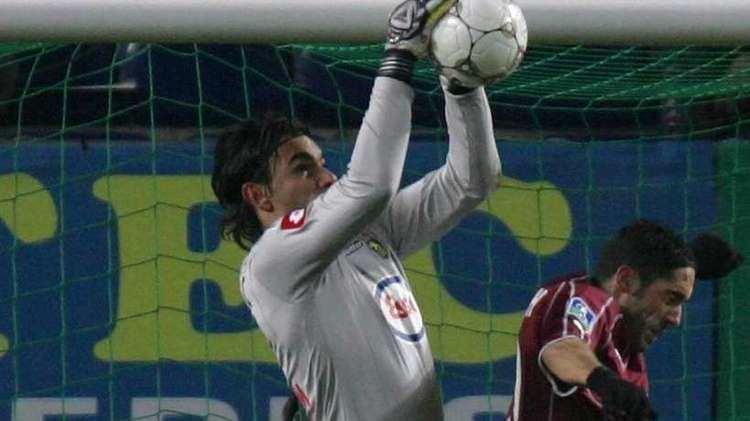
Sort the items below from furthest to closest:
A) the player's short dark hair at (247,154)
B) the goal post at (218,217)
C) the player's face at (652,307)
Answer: the goal post at (218,217) < the player's face at (652,307) < the player's short dark hair at (247,154)

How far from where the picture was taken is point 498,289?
4.70m

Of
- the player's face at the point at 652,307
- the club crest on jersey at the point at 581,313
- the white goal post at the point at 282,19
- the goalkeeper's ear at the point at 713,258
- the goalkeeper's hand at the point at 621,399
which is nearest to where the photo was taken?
the goalkeeper's hand at the point at 621,399

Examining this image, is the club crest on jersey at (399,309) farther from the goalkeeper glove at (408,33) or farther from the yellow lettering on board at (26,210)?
the yellow lettering on board at (26,210)

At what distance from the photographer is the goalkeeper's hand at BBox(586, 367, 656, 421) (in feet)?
10.1

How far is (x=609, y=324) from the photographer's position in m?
3.51

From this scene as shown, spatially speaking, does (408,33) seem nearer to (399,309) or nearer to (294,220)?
(294,220)

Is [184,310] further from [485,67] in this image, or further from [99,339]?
[485,67]

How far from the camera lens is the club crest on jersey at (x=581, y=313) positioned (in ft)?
11.3

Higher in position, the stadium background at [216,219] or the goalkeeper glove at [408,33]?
the goalkeeper glove at [408,33]

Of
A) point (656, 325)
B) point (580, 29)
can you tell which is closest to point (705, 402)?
point (656, 325)

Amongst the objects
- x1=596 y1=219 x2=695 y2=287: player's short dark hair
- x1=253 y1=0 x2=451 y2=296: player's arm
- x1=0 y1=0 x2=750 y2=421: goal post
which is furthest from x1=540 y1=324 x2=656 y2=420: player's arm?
x1=0 y1=0 x2=750 y2=421: goal post

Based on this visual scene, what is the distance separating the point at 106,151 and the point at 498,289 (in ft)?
3.37

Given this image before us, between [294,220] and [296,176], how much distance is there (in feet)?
0.64

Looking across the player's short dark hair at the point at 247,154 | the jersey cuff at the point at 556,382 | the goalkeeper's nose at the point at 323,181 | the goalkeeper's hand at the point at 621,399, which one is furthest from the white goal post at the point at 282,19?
the goalkeeper's hand at the point at 621,399
